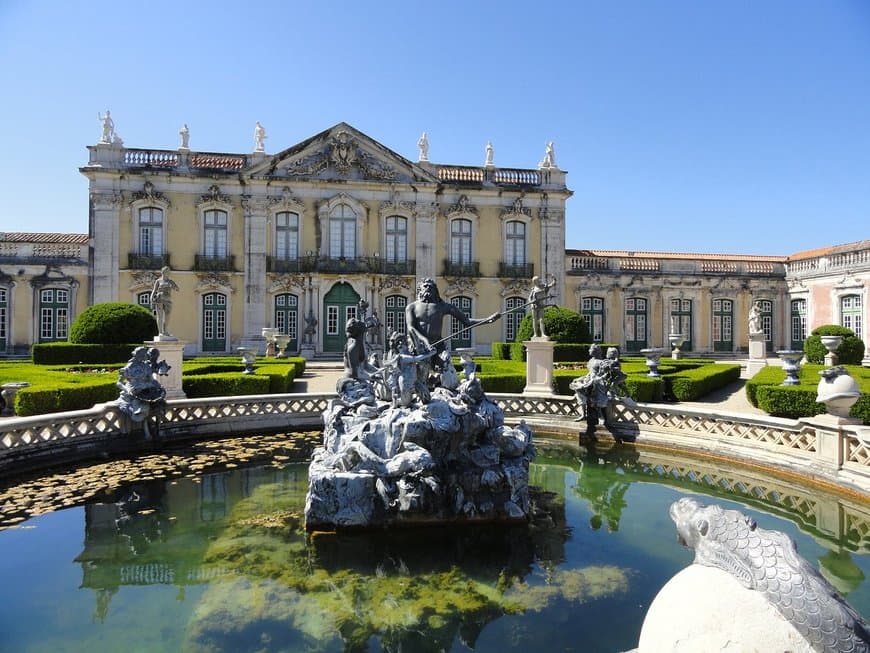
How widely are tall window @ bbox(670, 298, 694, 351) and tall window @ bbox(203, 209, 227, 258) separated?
21634 millimetres

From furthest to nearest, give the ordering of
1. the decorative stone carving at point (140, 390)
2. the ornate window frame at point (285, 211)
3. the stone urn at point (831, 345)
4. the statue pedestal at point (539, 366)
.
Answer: the ornate window frame at point (285, 211) → the stone urn at point (831, 345) → the statue pedestal at point (539, 366) → the decorative stone carving at point (140, 390)

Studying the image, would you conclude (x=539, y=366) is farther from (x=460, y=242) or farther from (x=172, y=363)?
(x=460, y=242)

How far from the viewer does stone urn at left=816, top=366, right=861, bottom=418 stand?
695cm

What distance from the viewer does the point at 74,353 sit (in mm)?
17203

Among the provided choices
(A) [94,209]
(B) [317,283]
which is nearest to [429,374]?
(B) [317,283]

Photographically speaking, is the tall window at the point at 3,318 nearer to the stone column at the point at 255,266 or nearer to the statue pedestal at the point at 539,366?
the stone column at the point at 255,266

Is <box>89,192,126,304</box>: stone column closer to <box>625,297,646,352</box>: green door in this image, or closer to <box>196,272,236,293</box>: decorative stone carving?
<box>196,272,236,293</box>: decorative stone carving

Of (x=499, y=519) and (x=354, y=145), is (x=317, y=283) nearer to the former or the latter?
(x=354, y=145)

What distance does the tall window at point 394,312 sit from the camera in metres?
26.2

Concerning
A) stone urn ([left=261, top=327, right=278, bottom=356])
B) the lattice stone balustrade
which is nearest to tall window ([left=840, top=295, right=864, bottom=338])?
the lattice stone balustrade

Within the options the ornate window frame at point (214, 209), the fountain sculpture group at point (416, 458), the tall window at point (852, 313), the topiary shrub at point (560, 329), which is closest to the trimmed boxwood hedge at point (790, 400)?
the fountain sculpture group at point (416, 458)

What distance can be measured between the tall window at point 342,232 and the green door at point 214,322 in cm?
538

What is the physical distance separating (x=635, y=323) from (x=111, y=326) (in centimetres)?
2262

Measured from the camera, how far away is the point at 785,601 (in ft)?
5.59
